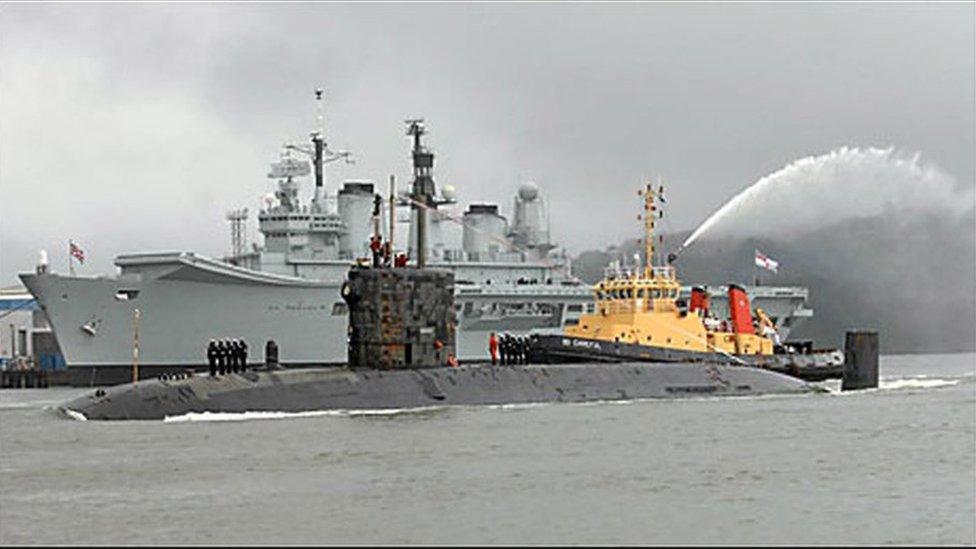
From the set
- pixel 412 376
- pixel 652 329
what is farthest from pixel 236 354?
pixel 652 329

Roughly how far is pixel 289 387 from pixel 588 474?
44.5ft

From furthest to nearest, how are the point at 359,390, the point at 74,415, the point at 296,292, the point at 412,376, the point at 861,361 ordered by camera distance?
the point at 296,292 < the point at 861,361 < the point at 74,415 < the point at 412,376 < the point at 359,390

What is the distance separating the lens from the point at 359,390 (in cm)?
3681

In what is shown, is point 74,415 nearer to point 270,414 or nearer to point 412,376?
point 270,414

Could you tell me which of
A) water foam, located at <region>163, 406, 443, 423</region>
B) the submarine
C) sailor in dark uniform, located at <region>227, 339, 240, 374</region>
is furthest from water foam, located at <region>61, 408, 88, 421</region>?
sailor in dark uniform, located at <region>227, 339, 240, 374</region>

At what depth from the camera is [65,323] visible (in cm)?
6975

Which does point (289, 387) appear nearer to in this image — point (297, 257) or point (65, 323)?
point (65, 323)

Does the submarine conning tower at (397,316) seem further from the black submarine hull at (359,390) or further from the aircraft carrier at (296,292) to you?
the aircraft carrier at (296,292)

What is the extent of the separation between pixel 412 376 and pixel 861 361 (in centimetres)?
1951

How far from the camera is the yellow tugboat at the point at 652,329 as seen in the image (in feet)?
160

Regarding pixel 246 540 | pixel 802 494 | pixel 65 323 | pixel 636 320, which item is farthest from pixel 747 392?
pixel 65 323

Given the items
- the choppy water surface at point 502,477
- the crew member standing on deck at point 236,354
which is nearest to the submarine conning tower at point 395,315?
the choppy water surface at point 502,477

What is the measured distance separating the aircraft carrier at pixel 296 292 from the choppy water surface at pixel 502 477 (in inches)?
1015

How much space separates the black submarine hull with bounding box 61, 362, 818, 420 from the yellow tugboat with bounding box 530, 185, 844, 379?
19.1 feet
